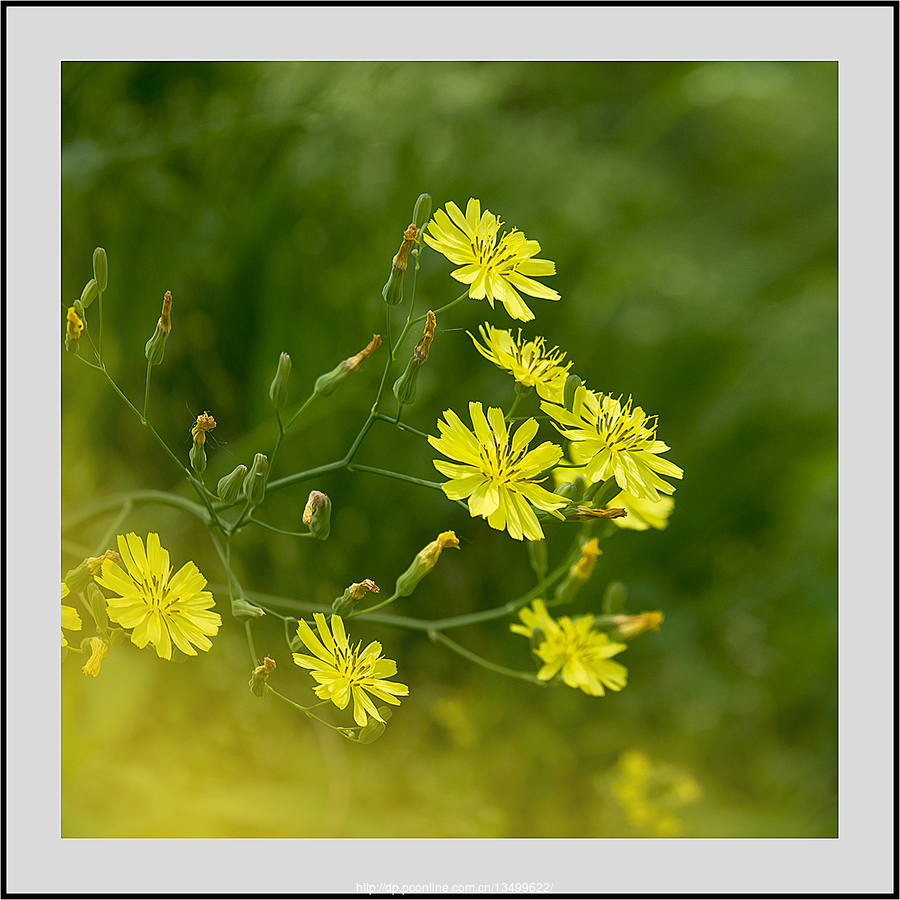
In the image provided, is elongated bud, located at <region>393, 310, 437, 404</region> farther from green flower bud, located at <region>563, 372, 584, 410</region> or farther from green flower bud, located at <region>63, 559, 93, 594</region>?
green flower bud, located at <region>63, 559, 93, 594</region>

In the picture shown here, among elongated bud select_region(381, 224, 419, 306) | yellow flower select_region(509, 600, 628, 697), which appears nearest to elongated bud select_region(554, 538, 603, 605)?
yellow flower select_region(509, 600, 628, 697)

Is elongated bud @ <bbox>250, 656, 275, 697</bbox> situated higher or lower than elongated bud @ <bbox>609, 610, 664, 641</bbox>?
lower

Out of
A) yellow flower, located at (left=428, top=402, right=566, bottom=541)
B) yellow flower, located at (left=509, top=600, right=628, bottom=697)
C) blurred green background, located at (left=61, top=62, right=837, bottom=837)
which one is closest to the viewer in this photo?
yellow flower, located at (left=428, top=402, right=566, bottom=541)

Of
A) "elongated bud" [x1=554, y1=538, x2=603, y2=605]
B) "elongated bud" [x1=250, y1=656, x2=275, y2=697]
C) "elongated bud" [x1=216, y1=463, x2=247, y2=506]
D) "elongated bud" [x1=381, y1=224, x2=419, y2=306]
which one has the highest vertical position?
"elongated bud" [x1=381, y1=224, x2=419, y2=306]

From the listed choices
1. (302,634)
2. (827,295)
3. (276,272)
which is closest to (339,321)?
(276,272)

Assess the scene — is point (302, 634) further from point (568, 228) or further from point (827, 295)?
Answer: point (827, 295)

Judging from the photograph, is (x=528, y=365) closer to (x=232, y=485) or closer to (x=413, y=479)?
(x=413, y=479)

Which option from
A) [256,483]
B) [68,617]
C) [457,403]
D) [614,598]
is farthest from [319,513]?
[457,403]
